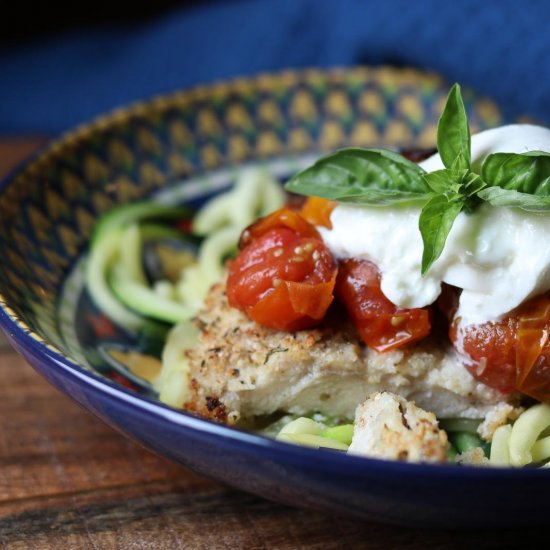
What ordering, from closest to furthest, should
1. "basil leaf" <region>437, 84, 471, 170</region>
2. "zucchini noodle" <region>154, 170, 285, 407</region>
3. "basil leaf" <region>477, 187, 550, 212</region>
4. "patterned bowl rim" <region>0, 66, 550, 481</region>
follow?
"patterned bowl rim" <region>0, 66, 550, 481</region> < "basil leaf" <region>477, 187, 550, 212</region> < "basil leaf" <region>437, 84, 471, 170</region> < "zucchini noodle" <region>154, 170, 285, 407</region>

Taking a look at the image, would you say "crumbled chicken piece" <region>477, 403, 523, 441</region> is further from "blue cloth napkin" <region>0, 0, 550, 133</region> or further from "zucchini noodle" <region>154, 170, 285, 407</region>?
"blue cloth napkin" <region>0, 0, 550, 133</region>

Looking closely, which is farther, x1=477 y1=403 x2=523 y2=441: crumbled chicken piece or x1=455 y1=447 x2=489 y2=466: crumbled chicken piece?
x1=477 y1=403 x2=523 y2=441: crumbled chicken piece

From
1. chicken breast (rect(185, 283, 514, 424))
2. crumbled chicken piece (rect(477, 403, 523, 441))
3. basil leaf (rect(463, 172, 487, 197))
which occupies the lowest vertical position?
crumbled chicken piece (rect(477, 403, 523, 441))

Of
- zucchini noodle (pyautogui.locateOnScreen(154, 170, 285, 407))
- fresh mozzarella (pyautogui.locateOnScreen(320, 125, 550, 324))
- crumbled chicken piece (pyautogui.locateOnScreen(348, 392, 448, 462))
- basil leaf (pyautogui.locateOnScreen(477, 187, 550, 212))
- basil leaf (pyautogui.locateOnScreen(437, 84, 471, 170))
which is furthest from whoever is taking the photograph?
zucchini noodle (pyautogui.locateOnScreen(154, 170, 285, 407))

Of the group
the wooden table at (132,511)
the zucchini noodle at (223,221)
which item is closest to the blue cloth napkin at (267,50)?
the zucchini noodle at (223,221)

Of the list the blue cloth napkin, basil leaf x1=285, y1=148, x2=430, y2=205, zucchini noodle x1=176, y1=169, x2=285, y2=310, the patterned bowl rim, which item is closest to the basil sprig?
basil leaf x1=285, y1=148, x2=430, y2=205

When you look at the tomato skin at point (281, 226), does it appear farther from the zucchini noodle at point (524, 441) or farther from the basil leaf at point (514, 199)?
the zucchini noodle at point (524, 441)

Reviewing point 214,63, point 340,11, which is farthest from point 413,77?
point 214,63
